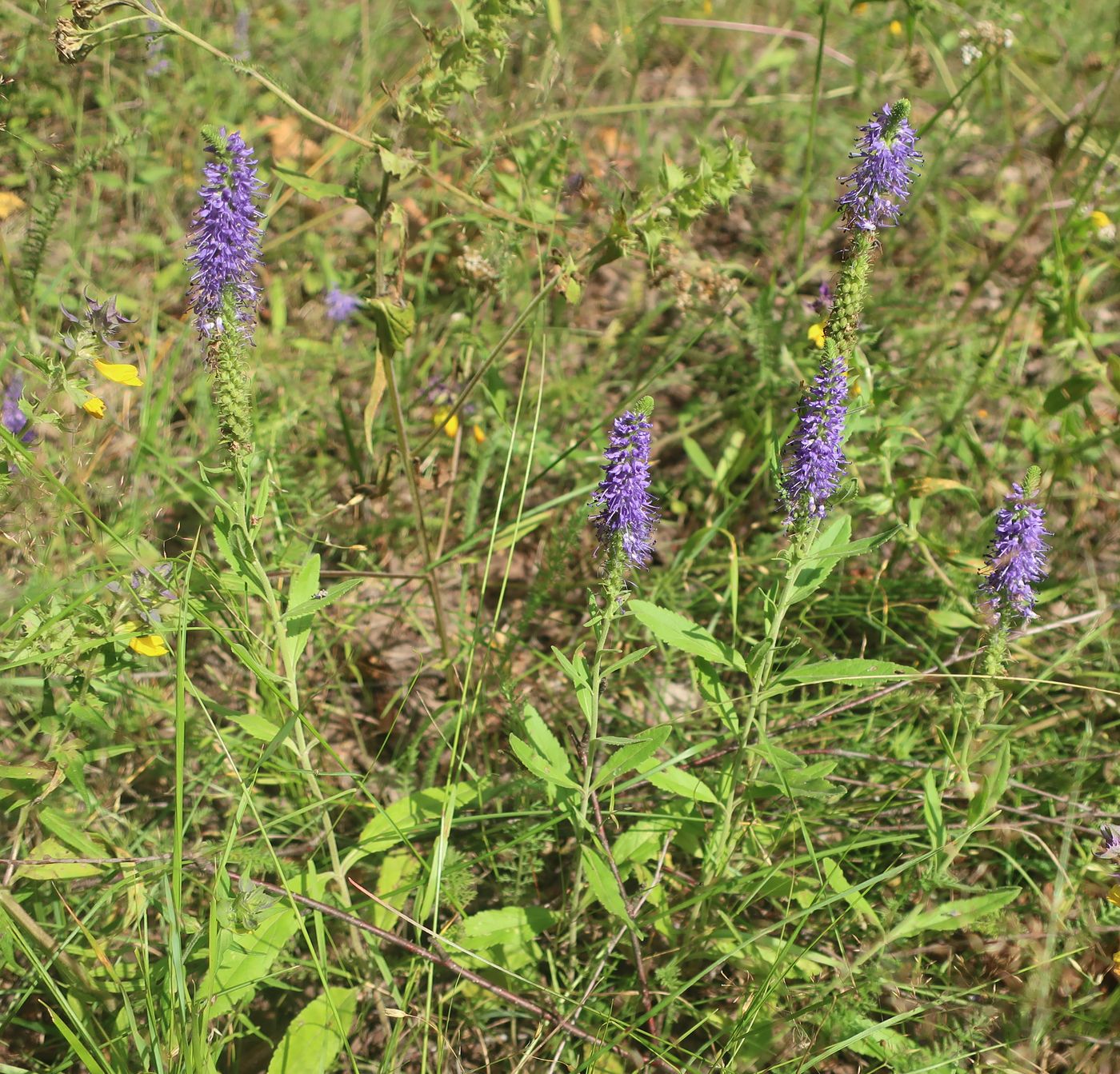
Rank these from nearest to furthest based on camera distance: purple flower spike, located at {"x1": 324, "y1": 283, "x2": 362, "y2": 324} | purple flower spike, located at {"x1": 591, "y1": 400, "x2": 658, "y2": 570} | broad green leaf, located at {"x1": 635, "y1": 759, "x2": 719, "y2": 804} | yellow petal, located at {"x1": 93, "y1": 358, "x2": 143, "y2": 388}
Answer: purple flower spike, located at {"x1": 591, "y1": 400, "x2": 658, "y2": 570} → broad green leaf, located at {"x1": 635, "y1": 759, "x2": 719, "y2": 804} → yellow petal, located at {"x1": 93, "y1": 358, "x2": 143, "y2": 388} → purple flower spike, located at {"x1": 324, "y1": 283, "x2": 362, "y2": 324}

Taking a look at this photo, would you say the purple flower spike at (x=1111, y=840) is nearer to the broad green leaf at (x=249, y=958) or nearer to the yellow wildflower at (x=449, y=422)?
the broad green leaf at (x=249, y=958)

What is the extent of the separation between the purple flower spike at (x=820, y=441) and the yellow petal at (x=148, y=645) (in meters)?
1.47

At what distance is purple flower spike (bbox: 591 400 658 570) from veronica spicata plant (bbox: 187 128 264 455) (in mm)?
751

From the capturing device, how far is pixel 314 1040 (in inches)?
84.1

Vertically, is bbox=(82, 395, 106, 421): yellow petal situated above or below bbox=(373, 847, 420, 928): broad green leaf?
above

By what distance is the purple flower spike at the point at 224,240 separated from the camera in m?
1.90

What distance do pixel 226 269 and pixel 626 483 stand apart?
888mm

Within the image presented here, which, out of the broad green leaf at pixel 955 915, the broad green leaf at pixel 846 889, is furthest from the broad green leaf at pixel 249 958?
the broad green leaf at pixel 955 915

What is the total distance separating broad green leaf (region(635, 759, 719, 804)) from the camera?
7.39 feet

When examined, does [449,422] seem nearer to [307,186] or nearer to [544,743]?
[307,186]

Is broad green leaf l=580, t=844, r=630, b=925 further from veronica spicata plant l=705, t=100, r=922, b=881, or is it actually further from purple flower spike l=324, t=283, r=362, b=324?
purple flower spike l=324, t=283, r=362, b=324

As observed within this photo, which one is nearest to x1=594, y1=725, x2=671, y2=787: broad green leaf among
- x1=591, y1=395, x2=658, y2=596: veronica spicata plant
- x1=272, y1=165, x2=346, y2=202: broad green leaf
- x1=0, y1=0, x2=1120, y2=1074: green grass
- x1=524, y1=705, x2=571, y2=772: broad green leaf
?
x1=0, y1=0, x2=1120, y2=1074: green grass

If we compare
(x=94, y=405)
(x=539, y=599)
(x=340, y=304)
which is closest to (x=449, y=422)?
(x=539, y=599)

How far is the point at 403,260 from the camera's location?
246 cm
